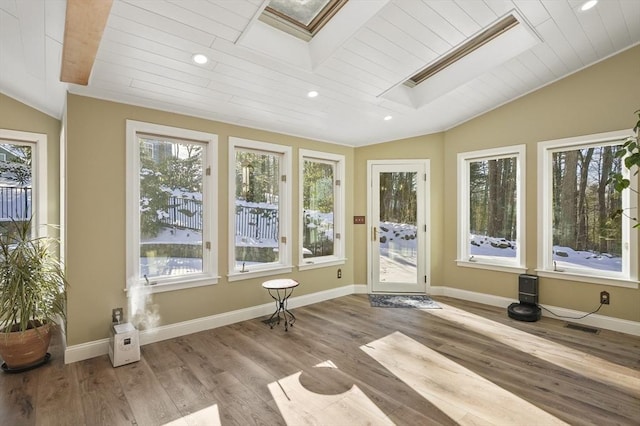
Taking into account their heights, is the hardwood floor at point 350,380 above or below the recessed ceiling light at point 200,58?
below

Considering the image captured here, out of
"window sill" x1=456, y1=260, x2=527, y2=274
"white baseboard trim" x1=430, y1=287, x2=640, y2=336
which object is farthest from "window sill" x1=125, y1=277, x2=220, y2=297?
"window sill" x1=456, y1=260, x2=527, y2=274

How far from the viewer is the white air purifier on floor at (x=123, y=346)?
268 centimetres

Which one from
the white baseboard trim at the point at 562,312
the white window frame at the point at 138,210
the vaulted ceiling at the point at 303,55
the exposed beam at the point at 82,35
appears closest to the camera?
the exposed beam at the point at 82,35

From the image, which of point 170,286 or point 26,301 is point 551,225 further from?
point 26,301

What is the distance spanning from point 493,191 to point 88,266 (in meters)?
4.97

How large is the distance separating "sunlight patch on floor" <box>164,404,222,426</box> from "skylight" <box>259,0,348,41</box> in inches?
113

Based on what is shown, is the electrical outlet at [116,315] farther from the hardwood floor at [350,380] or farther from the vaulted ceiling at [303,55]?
the vaulted ceiling at [303,55]

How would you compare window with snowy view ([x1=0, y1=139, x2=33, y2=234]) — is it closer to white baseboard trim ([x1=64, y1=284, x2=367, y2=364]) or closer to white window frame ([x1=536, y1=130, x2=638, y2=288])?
white baseboard trim ([x1=64, y1=284, x2=367, y2=364])

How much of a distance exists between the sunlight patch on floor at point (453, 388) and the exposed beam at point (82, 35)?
10.3 ft

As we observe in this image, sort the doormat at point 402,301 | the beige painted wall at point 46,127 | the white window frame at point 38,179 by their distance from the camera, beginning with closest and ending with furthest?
the beige painted wall at point 46,127, the white window frame at point 38,179, the doormat at point 402,301

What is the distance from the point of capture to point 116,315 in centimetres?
294

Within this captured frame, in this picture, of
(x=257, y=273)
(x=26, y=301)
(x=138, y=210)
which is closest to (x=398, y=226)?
(x=257, y=273)

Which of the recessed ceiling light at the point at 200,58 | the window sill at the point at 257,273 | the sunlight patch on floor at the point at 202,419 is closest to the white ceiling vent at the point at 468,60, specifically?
the recessed ceiling light at the point at 200,58

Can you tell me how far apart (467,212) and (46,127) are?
5594 millimetres
